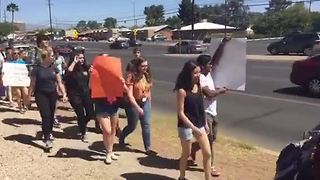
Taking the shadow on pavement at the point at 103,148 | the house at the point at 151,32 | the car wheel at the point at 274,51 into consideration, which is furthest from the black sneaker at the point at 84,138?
the house at the point at 151,32

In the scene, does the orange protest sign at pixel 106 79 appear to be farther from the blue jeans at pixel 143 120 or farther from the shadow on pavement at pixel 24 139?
the shadow on pavement at pixel 24 139

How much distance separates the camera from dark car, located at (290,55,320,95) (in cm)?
1681

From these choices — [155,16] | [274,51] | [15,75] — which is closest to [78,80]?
[15,75]

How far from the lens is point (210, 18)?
547 ft

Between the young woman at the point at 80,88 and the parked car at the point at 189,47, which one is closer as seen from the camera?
the young woman at the point at 80,88

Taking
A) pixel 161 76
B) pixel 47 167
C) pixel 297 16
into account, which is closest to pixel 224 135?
pixel 47 167

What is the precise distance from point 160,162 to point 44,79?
2.06 meters

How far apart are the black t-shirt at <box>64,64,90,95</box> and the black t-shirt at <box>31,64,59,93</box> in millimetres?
605

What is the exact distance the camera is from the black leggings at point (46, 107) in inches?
312

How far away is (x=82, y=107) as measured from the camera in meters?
8.80

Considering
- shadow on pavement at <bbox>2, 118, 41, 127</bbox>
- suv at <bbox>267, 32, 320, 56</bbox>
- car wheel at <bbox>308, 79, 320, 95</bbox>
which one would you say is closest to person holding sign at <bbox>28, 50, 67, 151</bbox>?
shadow on pavement at <bbox>2, 118, 41, 127</bbox>

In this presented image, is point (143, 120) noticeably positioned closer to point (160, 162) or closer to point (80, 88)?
point (160, 162)

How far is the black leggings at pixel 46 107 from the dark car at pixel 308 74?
10.6 m

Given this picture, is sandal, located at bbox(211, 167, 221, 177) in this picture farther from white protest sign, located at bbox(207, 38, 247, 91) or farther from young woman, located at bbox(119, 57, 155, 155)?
young woman, located at bbox(119, 57, 155, 155)
